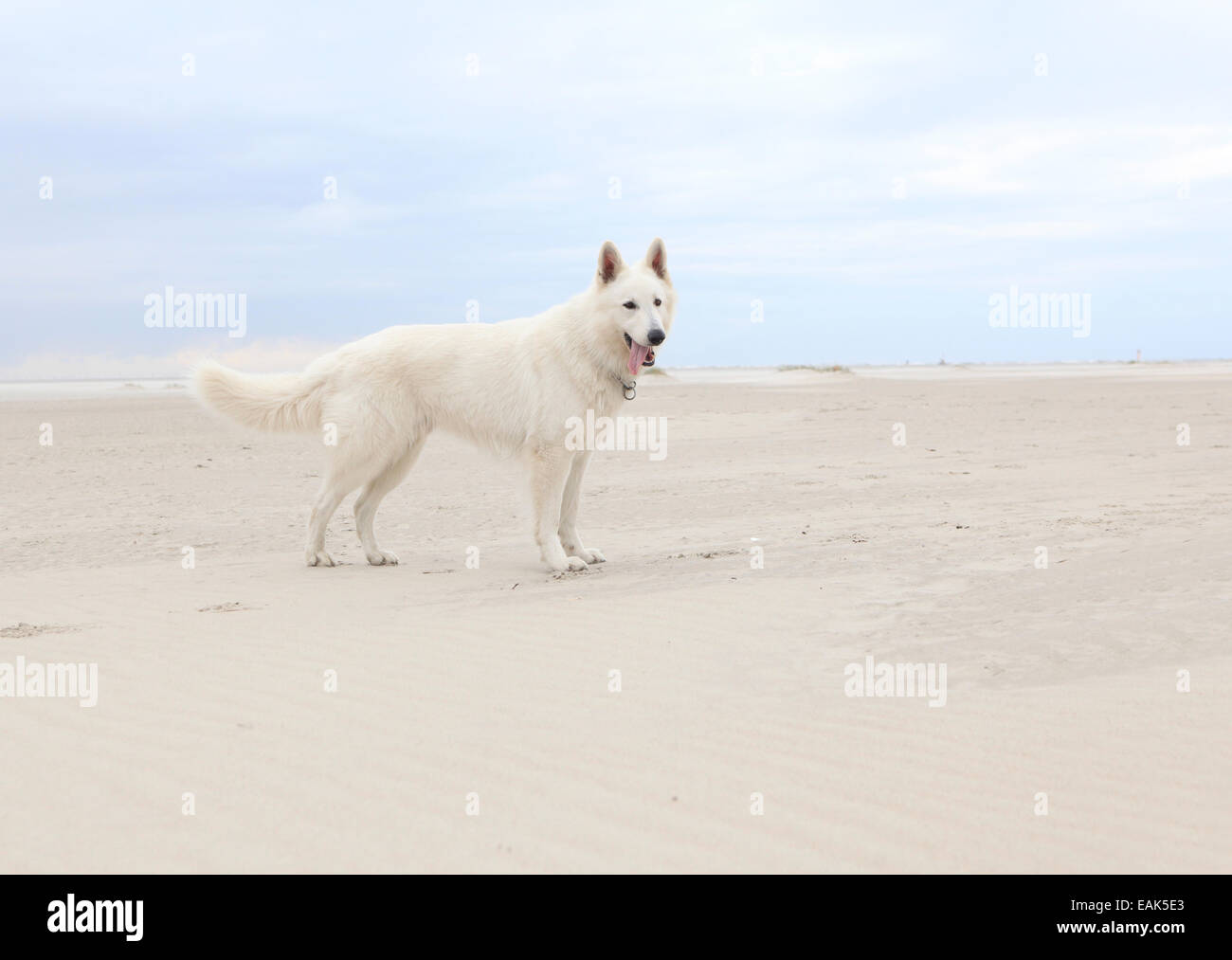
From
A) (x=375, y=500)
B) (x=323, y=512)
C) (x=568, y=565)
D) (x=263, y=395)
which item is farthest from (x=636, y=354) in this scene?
(x=263, y=395)

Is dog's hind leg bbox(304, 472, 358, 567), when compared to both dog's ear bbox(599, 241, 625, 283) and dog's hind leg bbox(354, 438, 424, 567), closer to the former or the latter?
dog's hind leg bbox(354, 438, 424, 567)

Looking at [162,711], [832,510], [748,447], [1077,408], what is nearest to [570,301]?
[832,510]

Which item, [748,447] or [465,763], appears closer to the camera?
[465,763]

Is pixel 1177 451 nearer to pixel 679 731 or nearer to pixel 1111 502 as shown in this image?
pixel 1111 502

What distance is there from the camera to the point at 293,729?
370 centimetres

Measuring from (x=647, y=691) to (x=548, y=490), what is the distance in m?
2.96

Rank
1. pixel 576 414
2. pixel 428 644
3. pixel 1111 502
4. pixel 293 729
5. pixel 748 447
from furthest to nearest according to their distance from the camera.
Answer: pixel 748 447
pixel 1111 502
pixel 576 414
pixel 428 644
pixel 293 729

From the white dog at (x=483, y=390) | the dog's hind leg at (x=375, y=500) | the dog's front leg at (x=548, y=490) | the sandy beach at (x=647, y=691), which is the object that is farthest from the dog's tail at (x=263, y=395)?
the dog's front leg at (x=548, y=490)

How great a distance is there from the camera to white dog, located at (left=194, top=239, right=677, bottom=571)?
684 centimetres

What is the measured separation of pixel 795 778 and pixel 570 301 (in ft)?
14.9

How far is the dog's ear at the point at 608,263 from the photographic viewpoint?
6.76 metres

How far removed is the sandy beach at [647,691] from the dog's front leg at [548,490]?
23 cm

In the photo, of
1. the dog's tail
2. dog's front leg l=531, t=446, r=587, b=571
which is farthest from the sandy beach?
the dog's tail

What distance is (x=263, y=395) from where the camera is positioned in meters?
7.30
